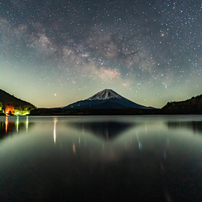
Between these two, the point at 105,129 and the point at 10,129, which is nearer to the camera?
the point at 105,129

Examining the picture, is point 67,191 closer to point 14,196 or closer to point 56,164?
point 14,196

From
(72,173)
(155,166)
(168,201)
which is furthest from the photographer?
(155,166)

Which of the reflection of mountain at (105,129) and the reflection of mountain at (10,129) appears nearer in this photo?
the reflection of mountain at (105,129)

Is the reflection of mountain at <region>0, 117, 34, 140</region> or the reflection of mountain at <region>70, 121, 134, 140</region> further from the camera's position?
the reflection of mountain at <region>0, 117, 34, 140</region>

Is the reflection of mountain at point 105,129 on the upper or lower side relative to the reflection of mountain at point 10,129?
lower

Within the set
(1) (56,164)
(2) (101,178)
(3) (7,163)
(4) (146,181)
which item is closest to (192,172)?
(4) (146,181)

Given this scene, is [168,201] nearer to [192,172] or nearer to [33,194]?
[192,172]

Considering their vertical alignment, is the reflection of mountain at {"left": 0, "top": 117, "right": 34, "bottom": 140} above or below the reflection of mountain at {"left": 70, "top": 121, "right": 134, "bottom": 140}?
above

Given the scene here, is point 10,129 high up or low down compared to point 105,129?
up

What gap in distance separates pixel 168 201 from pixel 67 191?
8.20 feet

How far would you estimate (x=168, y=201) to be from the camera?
4.09 meters

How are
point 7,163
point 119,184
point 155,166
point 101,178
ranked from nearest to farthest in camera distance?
point 119,184 < point 101,178 < point 155,166 < point 7,163

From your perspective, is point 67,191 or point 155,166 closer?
point 67,191

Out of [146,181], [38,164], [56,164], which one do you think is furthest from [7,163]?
[146,181]
